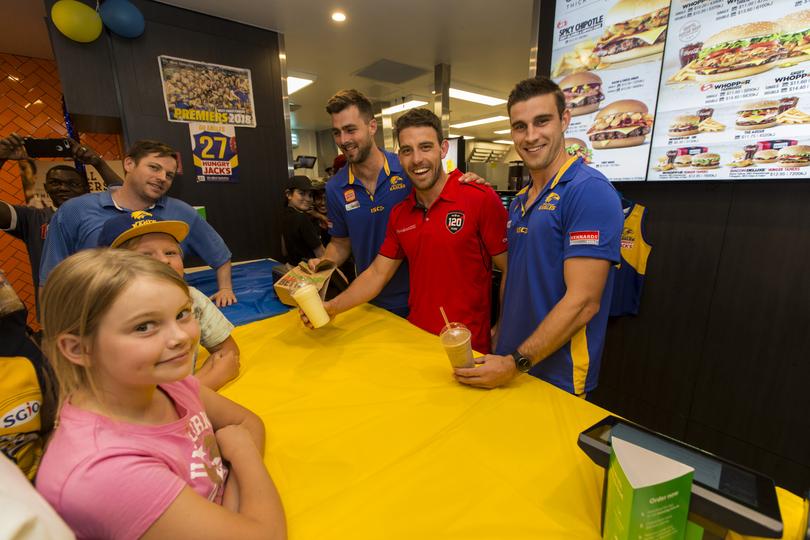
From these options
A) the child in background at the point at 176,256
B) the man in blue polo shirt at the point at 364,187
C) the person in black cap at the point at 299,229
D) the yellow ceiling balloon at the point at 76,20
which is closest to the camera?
the child in background at the point at 176,256

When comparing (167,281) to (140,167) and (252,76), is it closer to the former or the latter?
(140,167)

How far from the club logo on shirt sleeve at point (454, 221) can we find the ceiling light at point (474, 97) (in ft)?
20.2

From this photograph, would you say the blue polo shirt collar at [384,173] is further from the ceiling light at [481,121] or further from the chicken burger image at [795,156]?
the ceiling light at [481,121]

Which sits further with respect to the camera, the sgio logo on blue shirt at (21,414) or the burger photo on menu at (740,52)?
the burger photo on menu at (740,52)

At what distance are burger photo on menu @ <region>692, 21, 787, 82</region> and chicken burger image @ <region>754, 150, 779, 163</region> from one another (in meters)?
0.36

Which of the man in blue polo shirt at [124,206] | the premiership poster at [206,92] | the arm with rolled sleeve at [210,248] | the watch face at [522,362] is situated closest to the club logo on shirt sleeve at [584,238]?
the watch face at [522,362]

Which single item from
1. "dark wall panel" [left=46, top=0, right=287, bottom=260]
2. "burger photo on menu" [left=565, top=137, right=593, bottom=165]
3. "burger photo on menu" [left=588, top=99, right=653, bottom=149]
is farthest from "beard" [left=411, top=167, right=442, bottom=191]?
"dark wall panel" [left=46, top=0, right=287, bottom=260]

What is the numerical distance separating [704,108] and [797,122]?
1.18 feet

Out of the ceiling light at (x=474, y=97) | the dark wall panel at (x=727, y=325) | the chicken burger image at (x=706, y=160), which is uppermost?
the ceiling light at (x=474, y=97)

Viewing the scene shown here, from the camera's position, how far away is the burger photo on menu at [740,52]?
5.41 feet

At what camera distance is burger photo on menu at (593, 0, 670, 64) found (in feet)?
6.39

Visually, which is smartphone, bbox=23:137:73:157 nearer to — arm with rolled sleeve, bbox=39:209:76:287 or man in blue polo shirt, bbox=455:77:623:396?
arm with rolled sleeve, bbox=39:209:76:287

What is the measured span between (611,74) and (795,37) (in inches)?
29.6

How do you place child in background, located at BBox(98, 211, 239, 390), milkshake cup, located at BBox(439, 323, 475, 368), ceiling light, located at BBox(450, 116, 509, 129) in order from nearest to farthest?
1. milkshake cup, located at BBox(439, 323, 475, 368)
2. child in background, located at BBox(98, 211, 239, 390)
3. ceiling light, located at BBox(450, 116, 509, 129)
